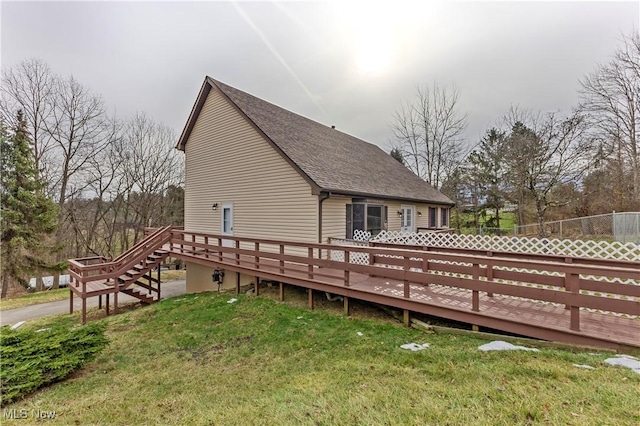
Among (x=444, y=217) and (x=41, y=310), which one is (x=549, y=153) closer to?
(x=444, y=217)

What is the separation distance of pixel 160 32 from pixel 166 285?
1236cm

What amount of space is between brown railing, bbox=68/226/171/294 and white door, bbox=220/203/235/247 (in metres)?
1.95

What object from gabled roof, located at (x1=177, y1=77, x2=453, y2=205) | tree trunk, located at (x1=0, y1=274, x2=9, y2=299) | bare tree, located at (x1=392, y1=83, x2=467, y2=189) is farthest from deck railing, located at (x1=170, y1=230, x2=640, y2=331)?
bare tree, located at (x1=392, y1=83, x2=467, y2=189)

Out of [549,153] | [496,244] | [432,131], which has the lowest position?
[496,244]

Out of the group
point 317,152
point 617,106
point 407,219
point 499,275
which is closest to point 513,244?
point 499,275

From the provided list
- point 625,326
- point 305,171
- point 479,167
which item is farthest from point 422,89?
point 625,326

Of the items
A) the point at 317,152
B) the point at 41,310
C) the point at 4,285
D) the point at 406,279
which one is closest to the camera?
the point at 406,279

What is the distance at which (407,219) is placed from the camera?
13.1m

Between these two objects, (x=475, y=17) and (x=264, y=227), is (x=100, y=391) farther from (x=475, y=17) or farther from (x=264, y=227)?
(x=475, y=17)

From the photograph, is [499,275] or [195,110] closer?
[499,275]

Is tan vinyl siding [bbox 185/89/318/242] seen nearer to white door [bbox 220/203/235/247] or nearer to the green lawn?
white door [bbox 220/203/235/247]

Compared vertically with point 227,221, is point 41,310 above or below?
→ below

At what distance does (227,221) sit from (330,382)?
8.88 metres

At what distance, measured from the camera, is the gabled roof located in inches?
349
